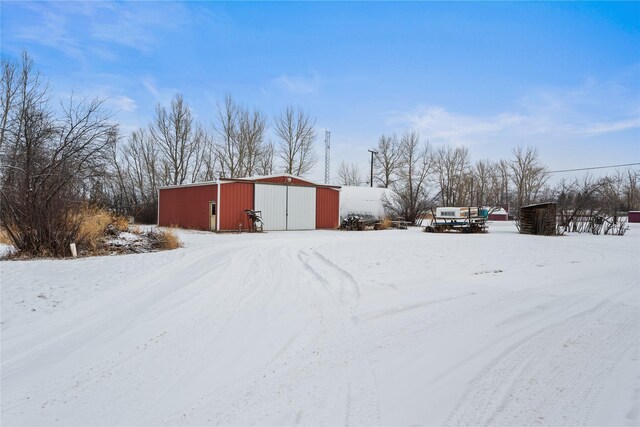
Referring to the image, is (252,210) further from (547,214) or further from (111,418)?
(111,418)

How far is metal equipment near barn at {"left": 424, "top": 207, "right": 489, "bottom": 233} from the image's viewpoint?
80.8ft

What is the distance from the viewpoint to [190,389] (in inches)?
148

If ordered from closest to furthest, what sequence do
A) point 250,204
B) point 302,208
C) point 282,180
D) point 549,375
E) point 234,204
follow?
point 549,375, point 234,204, point 250,204, point 282,180, point 302,208

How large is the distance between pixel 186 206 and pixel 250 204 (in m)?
4.46

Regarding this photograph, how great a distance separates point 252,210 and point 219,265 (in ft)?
45.3

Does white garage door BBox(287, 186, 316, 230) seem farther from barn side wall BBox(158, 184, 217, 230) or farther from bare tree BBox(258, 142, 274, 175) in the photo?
bare tree BBox(258, 142, 274, 175)

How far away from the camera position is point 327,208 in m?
27.3

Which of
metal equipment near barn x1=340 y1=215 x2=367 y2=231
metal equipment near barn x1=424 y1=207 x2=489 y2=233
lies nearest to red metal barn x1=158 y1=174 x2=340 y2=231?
metal equipment near barn x1=340 y1=215 x2=367 y2=231

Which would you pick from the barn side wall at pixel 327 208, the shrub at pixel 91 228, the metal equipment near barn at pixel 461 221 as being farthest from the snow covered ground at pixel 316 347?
the barn side wall at pixel 327 208

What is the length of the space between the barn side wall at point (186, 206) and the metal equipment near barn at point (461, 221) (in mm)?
13125

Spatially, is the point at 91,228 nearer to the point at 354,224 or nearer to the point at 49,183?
the point at 49,183

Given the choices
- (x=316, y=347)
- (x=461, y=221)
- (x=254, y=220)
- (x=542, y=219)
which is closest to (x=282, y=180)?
(x=254, y=220)

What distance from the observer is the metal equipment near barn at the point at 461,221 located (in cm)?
2464

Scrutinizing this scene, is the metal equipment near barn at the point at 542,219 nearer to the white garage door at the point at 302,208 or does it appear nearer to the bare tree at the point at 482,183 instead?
the white garage door at the point at 302,208
